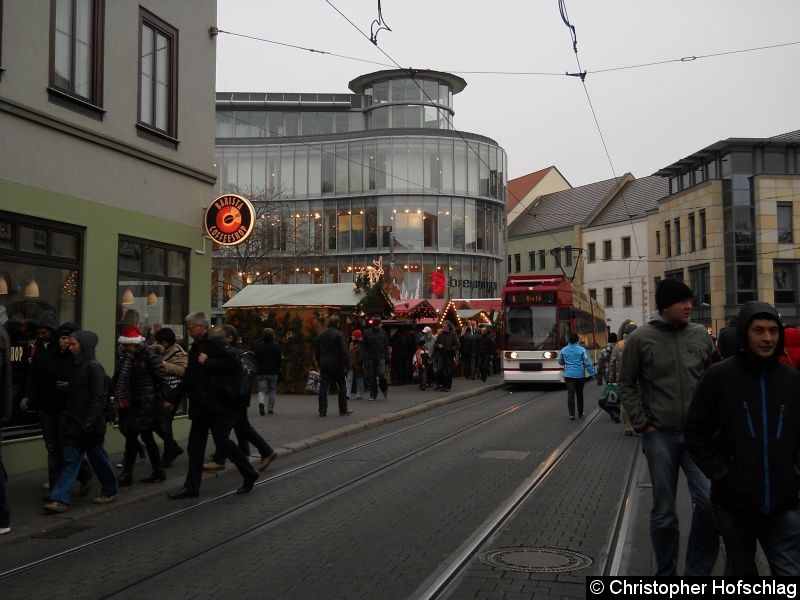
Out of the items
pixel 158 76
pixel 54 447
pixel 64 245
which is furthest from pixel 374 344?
pixel 54 447

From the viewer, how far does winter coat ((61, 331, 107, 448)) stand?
25.9 feet

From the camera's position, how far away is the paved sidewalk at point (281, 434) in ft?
25.7

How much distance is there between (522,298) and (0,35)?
1687 centimetres

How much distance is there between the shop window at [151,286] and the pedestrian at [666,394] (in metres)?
8.55

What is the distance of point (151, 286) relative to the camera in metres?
12.5

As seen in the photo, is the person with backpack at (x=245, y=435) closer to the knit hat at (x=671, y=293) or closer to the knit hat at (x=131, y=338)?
the knit hat at (x=131, y=338)

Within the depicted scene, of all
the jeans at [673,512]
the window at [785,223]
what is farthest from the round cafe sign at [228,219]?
the window at [785,223]

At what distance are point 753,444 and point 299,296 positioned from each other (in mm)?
19188

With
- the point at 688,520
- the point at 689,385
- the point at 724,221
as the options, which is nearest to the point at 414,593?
the point at 689,385

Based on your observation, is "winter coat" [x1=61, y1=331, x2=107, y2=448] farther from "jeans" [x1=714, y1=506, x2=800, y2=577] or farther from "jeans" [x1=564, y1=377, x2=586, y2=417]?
"jeans" [x1=564, y1=377, x2=586, y2=417]

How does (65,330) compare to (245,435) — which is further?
(245,435)

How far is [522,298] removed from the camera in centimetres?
2391

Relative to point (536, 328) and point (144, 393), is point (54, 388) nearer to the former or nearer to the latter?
point (144, 393)

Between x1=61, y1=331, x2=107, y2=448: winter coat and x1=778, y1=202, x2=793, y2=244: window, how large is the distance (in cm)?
4678
